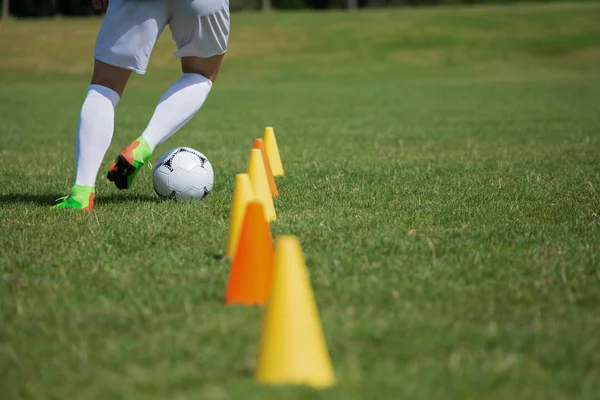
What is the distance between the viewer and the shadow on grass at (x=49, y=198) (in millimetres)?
6133

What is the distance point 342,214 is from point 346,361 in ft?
9.19

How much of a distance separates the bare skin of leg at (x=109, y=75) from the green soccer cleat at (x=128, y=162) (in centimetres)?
48

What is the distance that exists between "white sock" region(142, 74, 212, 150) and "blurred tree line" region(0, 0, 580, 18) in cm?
4991

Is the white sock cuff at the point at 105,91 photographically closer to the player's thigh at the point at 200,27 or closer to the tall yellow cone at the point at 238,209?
the player's thigh at the point at 200,27

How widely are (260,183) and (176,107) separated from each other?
1.22 m

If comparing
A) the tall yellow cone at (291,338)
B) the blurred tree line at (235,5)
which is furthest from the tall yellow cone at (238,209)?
the blurred tree line at (235,5)

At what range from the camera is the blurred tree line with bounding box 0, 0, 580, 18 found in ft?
187

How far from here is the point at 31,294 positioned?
11.8 feet

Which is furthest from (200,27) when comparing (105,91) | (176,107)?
(105,91)

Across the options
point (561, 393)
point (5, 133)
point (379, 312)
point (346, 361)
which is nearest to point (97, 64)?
point (379, 312)

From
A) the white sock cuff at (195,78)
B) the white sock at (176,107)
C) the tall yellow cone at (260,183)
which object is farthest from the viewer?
the white sock cuff at (195,78)

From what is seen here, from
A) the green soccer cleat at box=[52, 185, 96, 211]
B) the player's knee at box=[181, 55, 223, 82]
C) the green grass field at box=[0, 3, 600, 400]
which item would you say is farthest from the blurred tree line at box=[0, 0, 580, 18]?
the green soccer cleat at box=[52, 185, 96, 211]

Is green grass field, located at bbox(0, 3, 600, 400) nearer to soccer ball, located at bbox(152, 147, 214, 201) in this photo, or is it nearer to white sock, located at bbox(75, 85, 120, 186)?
soccer ball, located at bbox(152, 147, 214, 201)

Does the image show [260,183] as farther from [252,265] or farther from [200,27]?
[252,265]
